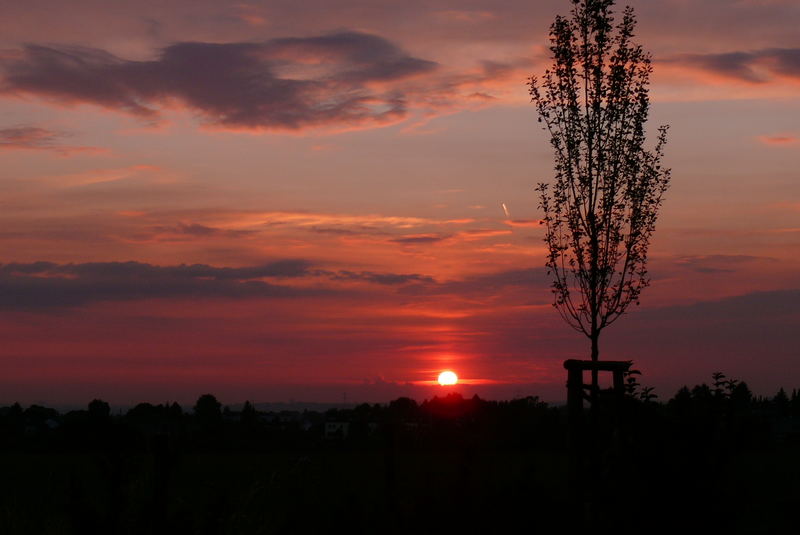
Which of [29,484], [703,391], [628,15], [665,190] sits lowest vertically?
[29,484]

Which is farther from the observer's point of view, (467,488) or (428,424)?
(428,424)

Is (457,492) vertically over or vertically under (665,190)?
under

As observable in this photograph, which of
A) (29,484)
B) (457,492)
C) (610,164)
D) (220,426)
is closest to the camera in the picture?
(457,492)

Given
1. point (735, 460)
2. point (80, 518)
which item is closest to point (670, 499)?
point (735, 460)

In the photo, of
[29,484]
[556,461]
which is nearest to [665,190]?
[556,461]

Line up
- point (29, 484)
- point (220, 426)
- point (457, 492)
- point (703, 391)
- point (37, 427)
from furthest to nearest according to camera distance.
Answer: point (37, 427) < point (220, 426) < point (29, 484) < point (703, 391) < point (457, 492)

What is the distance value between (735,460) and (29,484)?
69.4 feet

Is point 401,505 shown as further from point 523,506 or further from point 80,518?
point 80,518

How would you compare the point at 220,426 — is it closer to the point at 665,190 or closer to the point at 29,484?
the point at 29,484

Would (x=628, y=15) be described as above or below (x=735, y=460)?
above

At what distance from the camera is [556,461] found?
28375mm

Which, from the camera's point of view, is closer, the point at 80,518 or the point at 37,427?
the point at 80,518

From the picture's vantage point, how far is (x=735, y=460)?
424 inches

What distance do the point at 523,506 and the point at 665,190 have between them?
12.8m
